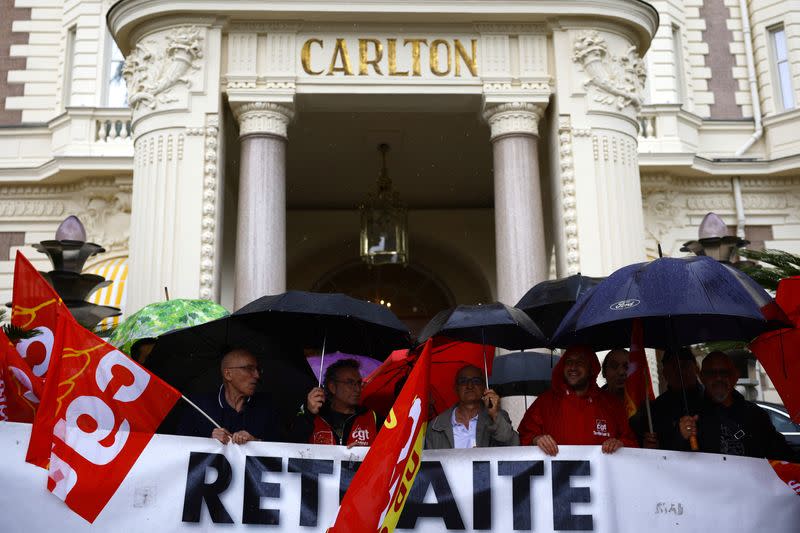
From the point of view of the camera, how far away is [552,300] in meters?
9.09

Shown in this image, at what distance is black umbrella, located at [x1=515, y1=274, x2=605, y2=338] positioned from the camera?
9.09 meters

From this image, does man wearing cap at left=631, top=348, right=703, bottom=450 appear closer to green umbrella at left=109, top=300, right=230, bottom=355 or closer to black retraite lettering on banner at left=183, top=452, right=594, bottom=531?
black retraite lettering on banner at left=183, top=452, right=594, bottom=531

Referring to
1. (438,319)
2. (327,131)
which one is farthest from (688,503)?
(327,131)

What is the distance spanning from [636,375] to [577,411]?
21.6 inches

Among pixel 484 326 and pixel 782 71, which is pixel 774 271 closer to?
pixel 484 326

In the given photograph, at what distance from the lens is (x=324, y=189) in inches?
715

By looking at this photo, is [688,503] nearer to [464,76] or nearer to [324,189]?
[464,76]

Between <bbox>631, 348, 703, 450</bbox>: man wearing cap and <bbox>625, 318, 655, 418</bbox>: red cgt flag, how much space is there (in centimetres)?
7

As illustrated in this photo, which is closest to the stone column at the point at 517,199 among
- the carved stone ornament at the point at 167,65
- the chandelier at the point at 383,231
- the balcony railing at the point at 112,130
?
the chandelier at the point at 383,231

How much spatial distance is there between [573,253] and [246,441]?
7.56m

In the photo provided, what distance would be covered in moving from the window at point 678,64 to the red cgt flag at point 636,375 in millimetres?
14938

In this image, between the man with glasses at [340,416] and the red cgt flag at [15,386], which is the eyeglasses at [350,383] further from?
the red cgt flag at [15,386]

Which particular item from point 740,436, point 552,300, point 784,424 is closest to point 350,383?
point 740,436

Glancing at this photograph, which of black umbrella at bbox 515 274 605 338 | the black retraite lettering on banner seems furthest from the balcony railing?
the black retraite lettering on banner
